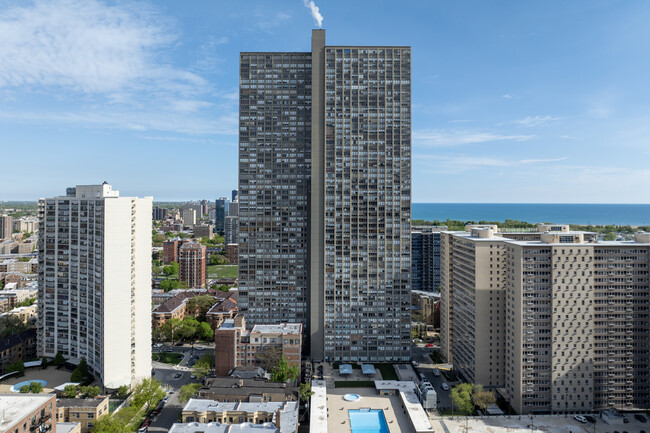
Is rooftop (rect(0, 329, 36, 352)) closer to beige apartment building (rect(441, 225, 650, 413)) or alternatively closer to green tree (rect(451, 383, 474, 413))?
green tree (rect(451, 383, 474, 413))

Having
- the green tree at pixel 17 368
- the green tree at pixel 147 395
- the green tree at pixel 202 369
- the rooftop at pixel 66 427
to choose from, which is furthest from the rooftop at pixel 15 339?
the rooftop at pixel 66 427

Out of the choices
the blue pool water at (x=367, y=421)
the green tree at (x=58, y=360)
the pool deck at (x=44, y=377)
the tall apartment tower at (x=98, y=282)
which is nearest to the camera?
the blue pool water at (x=367, y=421)

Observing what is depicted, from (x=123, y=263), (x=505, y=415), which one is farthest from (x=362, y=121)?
(x=505, y=415)

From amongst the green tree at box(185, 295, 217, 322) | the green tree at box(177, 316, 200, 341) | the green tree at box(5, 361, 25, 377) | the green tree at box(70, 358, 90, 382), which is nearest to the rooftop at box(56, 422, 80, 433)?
the green tree at box(70, 358, 90, 382)

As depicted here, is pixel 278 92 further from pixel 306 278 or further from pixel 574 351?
pixel 574 351

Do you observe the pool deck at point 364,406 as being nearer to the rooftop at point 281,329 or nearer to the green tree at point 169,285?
the rooftop at point 281,329
